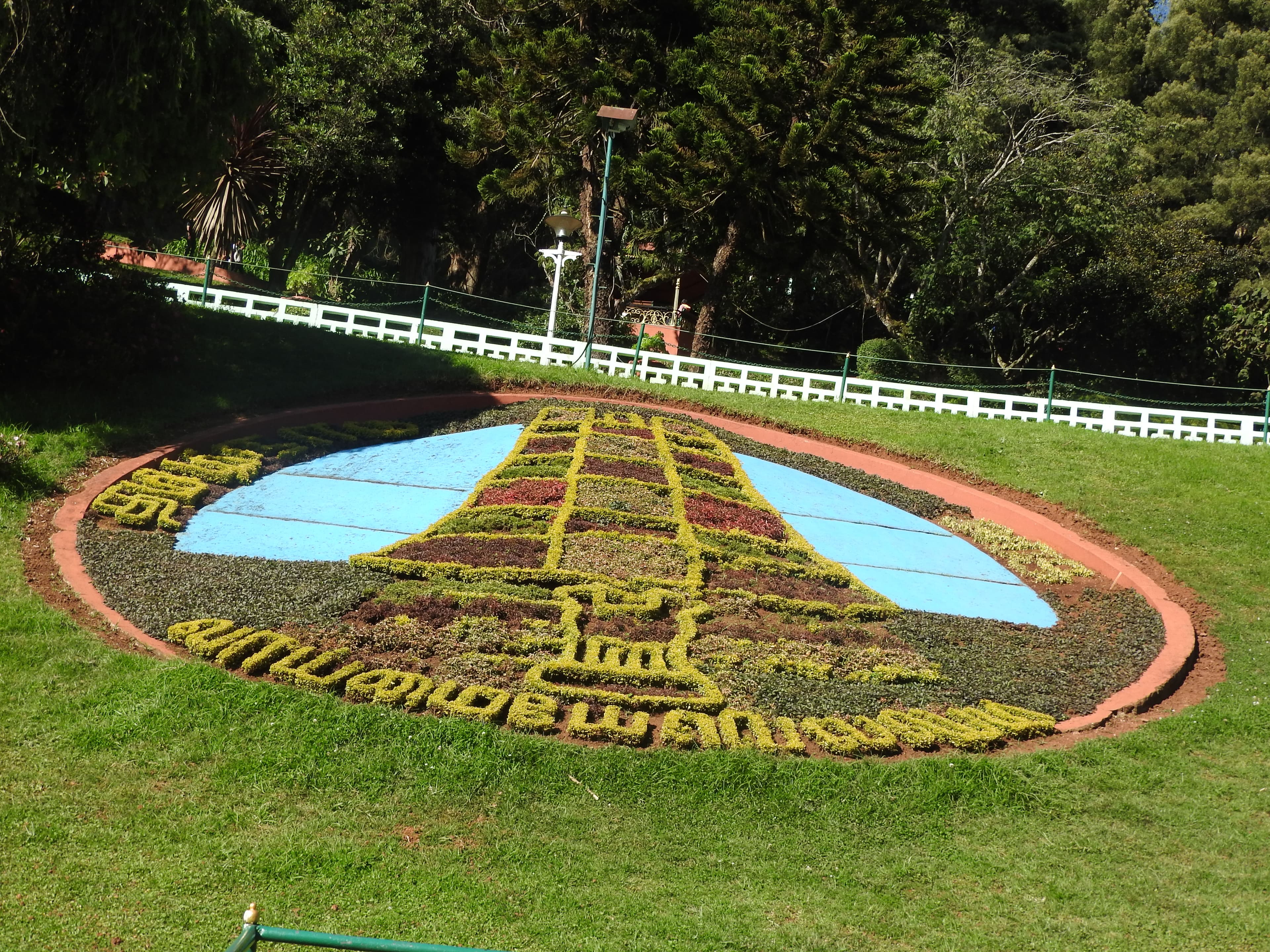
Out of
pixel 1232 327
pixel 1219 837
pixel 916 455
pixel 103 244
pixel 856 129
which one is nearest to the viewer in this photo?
pixel 1219 837

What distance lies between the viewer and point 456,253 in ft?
120

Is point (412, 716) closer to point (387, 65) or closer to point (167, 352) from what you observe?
point (167, 352)

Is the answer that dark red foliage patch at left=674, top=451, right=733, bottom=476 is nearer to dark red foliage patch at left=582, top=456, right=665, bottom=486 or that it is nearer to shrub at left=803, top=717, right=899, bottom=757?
dark red foliage patch at left=582, top=456, right=665, bottom=486

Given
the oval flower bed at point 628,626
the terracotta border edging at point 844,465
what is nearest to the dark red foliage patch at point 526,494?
the oval flower bed at point 628,626

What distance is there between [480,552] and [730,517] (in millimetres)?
3086

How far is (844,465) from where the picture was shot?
15.8 metres

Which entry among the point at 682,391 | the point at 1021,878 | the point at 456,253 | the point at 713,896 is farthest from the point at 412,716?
the point at 456,253

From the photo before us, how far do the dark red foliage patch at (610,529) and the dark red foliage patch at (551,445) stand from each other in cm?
233

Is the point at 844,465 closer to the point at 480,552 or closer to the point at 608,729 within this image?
the point at 480,552

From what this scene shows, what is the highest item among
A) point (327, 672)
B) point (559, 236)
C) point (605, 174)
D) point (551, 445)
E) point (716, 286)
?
point (605, 174)

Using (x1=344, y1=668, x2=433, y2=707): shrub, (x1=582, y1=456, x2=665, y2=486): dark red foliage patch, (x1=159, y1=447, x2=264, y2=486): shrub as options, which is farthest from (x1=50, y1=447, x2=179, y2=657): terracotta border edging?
(x1=582, y1=456, x2=665, y2=486): dark red foliage patch

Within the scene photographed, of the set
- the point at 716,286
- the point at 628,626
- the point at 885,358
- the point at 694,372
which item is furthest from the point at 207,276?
the point at 885,358

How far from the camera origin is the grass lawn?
219 inches

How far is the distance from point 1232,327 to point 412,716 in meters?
28.0
